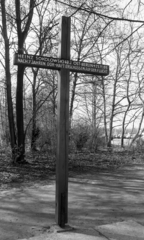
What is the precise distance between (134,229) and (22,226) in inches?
66.9

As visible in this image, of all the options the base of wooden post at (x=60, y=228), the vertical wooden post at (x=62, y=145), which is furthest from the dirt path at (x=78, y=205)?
the vertical wooden post at (x=62, y=145)

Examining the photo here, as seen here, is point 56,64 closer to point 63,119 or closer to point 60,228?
point 63,119

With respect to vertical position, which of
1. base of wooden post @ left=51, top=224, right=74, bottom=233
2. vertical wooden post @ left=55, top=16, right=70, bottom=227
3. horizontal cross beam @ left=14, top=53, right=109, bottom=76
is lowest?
base of wooden post @ left=51, top=224, right=74, bottom=233

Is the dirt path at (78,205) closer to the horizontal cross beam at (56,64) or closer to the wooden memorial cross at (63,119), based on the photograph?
the wooden memorial cross at (63,119)

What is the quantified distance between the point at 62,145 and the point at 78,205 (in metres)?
1.91

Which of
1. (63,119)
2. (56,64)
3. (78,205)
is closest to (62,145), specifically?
(63,119)

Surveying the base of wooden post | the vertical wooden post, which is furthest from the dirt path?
the vertical wooden post

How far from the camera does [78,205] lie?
5688 millimetres

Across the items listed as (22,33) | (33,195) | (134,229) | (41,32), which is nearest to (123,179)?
(33,195)

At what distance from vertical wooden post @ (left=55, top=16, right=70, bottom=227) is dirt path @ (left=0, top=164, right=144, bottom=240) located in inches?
A: 14.3

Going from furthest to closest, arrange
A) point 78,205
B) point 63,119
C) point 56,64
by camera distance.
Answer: point 78,205 → point 63,119 → point 56,64

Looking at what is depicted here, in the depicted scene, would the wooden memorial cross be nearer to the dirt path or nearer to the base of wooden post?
the base of wooden post

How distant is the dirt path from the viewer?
14.5 ft

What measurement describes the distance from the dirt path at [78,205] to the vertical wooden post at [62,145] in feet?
1.19
